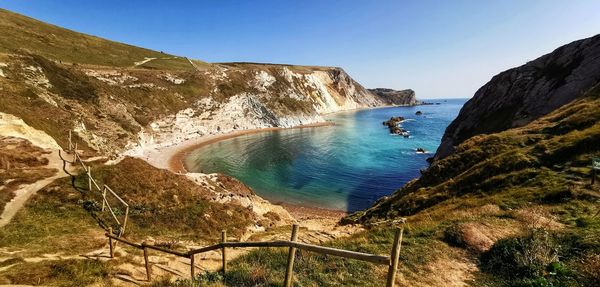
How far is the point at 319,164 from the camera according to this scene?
63.6 meters

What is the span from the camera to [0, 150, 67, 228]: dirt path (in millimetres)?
18395

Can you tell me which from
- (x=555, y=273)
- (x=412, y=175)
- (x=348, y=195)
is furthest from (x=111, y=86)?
(x=555, y=273)

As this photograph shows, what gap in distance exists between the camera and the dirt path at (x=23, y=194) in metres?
18.4

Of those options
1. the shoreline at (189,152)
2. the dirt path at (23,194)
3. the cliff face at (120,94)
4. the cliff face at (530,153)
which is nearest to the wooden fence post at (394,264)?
the cliff face at (530,153)

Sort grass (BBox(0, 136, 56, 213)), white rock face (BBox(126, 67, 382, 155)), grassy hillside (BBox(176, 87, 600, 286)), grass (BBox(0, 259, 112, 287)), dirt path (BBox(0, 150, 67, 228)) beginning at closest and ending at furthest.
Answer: grassy hillside (BBox(176, 87, 600, 286)) → grass (BBox(0, 259, 112, 287)) → dirt path (BBox(0, 150, 67, 228)) → grass (BBox(0, 136, 56, 213)) → white rock face (BBox(126, 67, 382, 155))

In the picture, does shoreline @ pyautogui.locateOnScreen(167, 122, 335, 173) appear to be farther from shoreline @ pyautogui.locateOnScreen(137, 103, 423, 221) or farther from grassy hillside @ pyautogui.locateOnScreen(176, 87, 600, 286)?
grassy hillside @ pyautogui.locateOnScreen(176, 87, 600, 286)

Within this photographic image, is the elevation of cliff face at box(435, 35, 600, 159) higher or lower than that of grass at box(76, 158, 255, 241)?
higher

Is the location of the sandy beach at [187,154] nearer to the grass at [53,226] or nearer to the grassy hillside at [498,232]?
the grassy hillside at [498,232]

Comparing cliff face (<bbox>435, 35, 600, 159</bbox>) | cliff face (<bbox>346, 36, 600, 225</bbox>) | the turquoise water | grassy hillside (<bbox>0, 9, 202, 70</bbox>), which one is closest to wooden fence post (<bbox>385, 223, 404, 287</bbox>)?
cliff face (<bbox>346, 36, 600, 225</bbox>)

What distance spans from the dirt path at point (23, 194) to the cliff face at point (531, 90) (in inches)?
1952

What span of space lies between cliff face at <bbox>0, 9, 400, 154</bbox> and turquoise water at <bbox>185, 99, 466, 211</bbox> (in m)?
12.9

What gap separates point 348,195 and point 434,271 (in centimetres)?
3394

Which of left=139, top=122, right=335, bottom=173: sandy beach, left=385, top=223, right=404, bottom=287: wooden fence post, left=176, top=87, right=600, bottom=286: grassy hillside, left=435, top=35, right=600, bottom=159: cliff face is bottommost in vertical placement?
left=139, top=122, right=335, bottom=173: sandy beach

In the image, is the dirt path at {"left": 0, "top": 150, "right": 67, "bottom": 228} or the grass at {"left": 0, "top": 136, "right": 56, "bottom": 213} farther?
the grass at {"left": 0, "top": 136, "right": 56, "bottom": 213}
